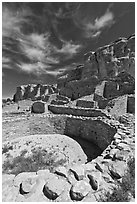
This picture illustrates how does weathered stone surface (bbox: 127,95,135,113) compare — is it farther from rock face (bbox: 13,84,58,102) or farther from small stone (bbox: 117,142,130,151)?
rock face (bbox: 13,84,58,102)

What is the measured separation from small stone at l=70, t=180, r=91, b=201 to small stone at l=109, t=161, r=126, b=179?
0.93m

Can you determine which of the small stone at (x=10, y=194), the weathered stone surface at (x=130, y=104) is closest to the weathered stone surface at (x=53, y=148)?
the small stone at (x=10, y=194)

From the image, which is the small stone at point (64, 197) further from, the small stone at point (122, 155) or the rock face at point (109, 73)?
the rock face at point (109, 73)

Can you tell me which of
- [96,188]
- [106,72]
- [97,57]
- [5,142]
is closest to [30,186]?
[96,188]

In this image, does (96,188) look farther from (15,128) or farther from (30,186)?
(15,128)

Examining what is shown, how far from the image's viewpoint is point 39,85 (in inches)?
3152

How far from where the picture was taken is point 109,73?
3284cm

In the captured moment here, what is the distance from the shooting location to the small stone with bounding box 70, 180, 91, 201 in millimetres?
2613

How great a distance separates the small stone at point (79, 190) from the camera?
261 centimetres

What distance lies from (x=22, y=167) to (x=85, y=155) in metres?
4.67

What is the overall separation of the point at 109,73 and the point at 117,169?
3349cm

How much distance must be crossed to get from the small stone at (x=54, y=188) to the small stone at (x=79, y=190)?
1.00 feet

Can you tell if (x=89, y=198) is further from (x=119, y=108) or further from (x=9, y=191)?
(x=119, y=108)

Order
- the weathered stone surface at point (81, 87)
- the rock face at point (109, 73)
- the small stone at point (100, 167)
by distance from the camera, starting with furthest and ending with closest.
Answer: the weathered stone surface at point (81, 87) < the rock face at point (109, 73) < the small stone at point (100, 167)
